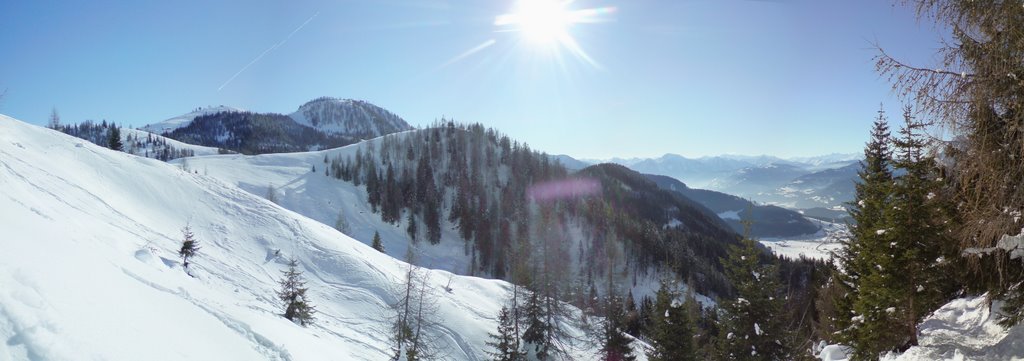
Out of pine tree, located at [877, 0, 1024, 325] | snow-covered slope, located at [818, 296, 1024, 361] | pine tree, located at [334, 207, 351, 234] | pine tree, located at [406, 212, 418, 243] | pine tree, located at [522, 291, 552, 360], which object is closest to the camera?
pine tree, located at [877, 0, 1024, 325]

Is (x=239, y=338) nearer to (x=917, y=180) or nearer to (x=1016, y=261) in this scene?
(x=1016, y=261)

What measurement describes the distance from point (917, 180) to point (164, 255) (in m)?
29.2

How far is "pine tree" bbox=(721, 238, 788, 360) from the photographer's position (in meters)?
15.6

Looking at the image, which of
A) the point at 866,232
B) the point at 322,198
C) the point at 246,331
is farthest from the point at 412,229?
the point at 866,232

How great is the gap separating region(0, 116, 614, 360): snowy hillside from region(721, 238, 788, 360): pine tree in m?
15.3

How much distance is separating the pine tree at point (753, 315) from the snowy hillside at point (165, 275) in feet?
50.3

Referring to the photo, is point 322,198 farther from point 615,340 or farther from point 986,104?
point 986,104

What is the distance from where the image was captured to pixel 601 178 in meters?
180

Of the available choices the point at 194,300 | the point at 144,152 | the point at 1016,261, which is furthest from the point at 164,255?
the point at 144,152

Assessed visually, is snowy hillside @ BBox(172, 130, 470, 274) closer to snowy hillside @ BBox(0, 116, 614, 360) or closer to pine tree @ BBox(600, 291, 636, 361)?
snowy hillside @ BBox(0, 116, 614, 360)

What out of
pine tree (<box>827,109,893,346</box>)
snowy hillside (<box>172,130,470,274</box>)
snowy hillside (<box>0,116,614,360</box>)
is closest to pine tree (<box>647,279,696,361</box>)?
pine tree (<box>827,109,893,346</box>)

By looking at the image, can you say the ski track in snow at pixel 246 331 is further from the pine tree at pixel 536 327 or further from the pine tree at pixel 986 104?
the pine tree at pixel 536 327

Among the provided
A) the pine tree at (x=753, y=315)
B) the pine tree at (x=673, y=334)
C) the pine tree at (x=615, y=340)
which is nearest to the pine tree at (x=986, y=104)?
the pine tree at (x=753, y=315)

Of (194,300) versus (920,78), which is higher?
(920,78)
